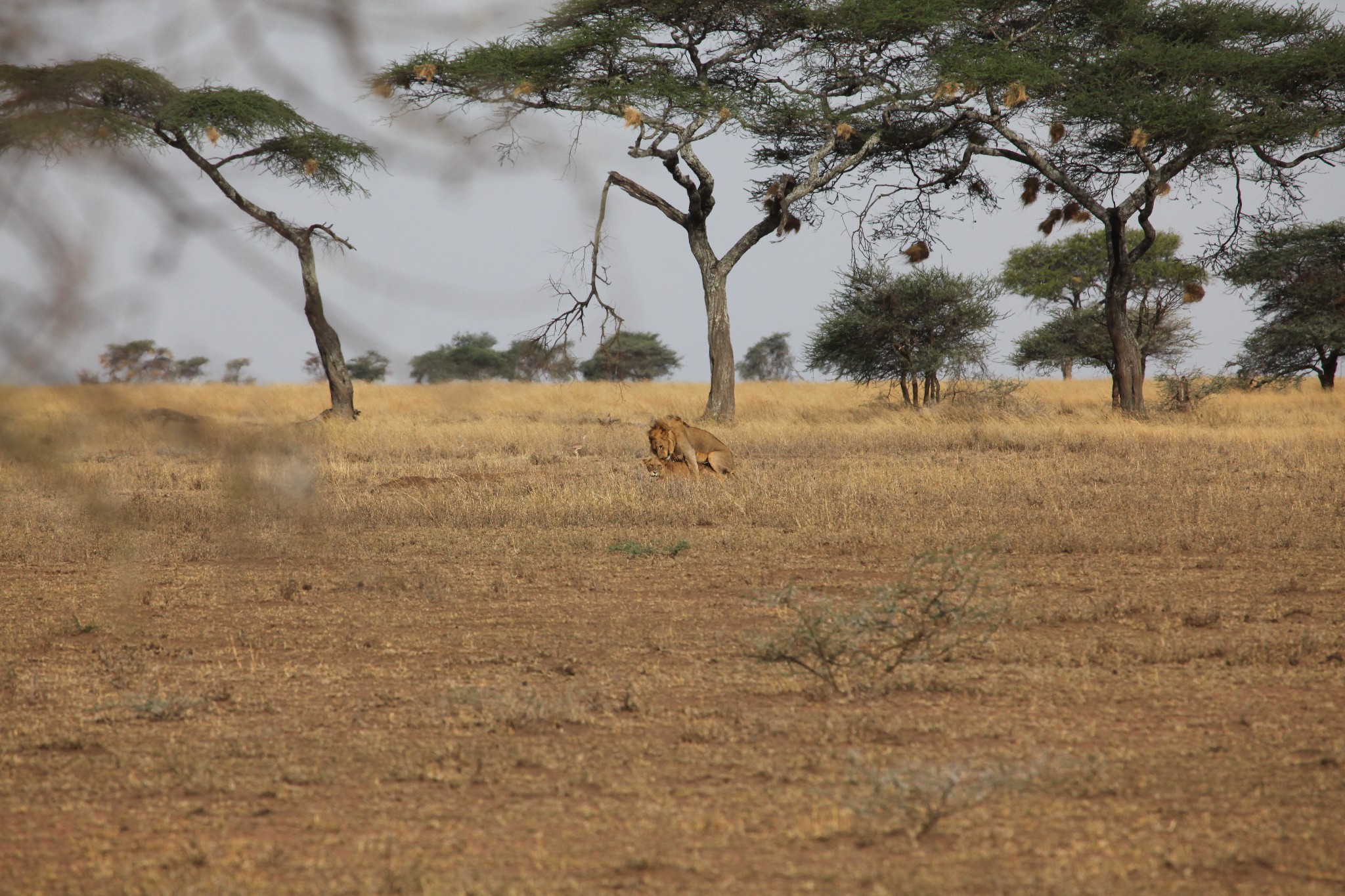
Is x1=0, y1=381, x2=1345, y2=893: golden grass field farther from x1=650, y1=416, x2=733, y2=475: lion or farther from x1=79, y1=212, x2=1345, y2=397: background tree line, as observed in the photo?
x1=79, y1=212, x2=1345, y2=397: background tree line

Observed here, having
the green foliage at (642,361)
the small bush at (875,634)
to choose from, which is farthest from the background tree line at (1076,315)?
the small bush at (875,634)

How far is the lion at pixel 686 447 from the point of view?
9.91 meters

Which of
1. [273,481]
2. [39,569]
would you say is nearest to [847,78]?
[39,569]

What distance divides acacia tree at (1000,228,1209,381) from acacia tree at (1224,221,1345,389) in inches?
57.8

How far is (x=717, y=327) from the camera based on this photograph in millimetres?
18766

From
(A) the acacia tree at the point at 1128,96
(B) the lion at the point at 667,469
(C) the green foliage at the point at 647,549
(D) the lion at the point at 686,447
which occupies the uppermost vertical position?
(A) the acacia tree at the point at 1128,96

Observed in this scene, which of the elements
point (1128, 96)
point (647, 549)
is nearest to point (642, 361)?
point (1128, 96)

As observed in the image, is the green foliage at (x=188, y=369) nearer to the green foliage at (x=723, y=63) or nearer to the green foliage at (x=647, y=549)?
the green foliage at (x=647, y=549)

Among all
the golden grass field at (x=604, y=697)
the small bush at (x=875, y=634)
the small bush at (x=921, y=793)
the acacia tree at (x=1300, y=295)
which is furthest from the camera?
the acacia tree at (x=1300, y=295)

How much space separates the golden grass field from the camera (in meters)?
2.43

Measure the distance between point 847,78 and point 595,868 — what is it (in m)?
18.1

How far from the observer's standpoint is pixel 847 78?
738 inches

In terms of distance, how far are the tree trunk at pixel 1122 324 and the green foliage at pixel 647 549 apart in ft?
44.2

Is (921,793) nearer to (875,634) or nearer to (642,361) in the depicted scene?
(875,634)
